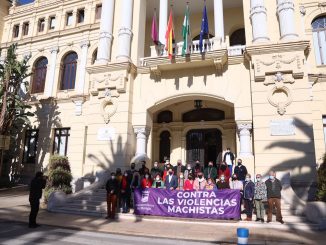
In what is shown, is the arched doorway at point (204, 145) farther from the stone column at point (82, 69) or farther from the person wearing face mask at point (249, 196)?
the stone column at point (82, 69)

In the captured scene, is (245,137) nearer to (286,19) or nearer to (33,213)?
(286,19)

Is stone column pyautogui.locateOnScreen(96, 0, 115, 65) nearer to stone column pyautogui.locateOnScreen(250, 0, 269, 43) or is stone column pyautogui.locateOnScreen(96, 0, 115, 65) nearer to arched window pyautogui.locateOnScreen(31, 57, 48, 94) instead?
stone column pyautogui.locateOnScreen(250, 0, 269, 43)

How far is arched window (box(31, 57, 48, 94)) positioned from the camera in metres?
23.4

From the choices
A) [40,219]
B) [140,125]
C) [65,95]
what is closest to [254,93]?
[140,125]

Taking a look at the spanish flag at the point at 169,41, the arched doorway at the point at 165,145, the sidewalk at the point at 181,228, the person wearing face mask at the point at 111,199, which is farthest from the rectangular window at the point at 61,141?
the person wearing face mask at the point at 111,199

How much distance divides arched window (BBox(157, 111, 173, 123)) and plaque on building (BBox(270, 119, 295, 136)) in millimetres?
7892

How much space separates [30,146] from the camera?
22.3 meters

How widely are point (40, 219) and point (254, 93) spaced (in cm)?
1102

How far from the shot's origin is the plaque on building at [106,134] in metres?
15.5

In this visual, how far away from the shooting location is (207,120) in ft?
60.0

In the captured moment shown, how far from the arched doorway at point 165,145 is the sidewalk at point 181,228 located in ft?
26.6

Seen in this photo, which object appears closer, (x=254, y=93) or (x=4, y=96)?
(x=254, y=93)

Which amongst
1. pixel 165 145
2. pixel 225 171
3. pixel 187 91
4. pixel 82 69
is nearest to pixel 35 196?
pixel 225 171

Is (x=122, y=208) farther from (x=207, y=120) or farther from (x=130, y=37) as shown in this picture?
(x=130, y=37)
